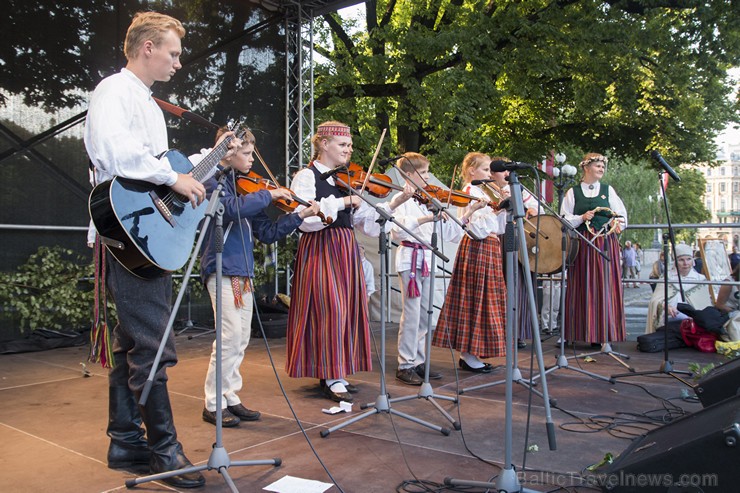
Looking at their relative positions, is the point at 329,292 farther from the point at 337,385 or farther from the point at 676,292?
the point at 676,292

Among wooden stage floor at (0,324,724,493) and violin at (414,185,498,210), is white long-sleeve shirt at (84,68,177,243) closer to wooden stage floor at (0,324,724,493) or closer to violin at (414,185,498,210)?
wooden stage floor at (0,324,724,493)

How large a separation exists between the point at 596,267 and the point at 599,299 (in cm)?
32

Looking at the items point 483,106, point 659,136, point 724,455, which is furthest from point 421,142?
point 724,455

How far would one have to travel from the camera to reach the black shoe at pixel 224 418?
3.59 meters

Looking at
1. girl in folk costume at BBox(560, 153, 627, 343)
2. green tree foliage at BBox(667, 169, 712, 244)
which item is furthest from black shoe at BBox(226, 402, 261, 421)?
green tree foliage at BBox(667, 169, 712, 244)

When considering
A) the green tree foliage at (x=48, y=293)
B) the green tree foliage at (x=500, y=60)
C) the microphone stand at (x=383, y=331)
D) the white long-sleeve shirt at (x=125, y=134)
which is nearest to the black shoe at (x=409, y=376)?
the microphone stand at (x=383, y=331)

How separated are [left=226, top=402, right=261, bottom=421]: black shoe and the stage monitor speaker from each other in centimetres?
214

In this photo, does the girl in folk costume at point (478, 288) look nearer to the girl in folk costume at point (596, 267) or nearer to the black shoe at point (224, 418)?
the girl in folk costume at point (596, 267)

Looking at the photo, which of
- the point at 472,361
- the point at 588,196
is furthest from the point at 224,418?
the point at 588,196

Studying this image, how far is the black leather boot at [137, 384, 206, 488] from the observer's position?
8.85 feet

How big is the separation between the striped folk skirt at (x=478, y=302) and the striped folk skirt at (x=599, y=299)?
1373 millimetres

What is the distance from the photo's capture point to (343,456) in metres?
3.10

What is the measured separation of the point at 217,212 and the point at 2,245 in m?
4.92

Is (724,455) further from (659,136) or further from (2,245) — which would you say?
(659,136)
